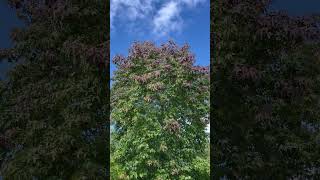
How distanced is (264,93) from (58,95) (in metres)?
2.61

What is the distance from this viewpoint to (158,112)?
8953mm

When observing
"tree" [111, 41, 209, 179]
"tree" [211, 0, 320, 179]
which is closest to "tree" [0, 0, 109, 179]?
"tree" [211, 0, 320, 179]

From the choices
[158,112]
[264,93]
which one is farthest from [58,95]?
[264,93]

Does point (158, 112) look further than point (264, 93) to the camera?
Yes

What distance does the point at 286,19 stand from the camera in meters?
7.30

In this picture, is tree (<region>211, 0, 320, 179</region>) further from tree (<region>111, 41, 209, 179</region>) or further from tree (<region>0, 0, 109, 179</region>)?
tree (<region>0, 0, 109, 179</region>)

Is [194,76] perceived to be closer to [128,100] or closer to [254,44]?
[128,100]

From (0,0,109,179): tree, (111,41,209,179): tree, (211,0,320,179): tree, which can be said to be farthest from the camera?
(111,41,209,179): tree

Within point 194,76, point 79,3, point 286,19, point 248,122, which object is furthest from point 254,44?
point 79,3

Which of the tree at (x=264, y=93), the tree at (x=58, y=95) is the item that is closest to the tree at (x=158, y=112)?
the tree at (x=264, y=93)

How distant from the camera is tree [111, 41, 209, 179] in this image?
29.1 feet

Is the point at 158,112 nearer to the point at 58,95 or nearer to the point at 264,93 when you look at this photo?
the point at 264,93

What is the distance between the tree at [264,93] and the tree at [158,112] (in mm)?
1338

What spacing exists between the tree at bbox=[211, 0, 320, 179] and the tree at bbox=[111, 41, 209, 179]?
52.7 inches
